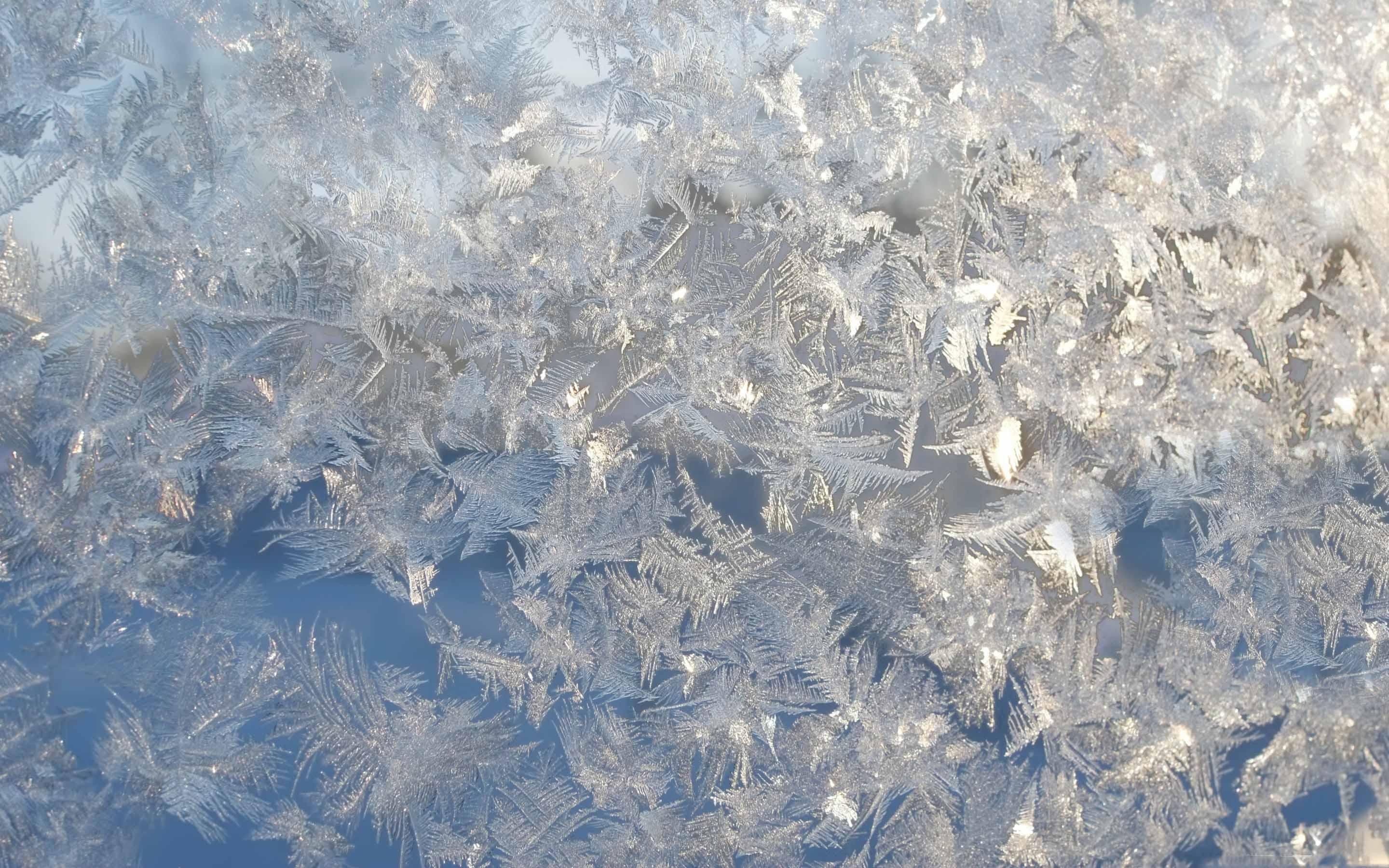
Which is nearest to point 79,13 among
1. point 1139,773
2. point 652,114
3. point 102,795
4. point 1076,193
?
point 652,114

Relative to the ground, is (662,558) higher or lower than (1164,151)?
lower

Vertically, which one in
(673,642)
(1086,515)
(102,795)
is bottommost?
(102,795)

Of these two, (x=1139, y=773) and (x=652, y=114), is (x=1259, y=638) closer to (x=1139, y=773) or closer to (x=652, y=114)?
(x=1139, y=773)

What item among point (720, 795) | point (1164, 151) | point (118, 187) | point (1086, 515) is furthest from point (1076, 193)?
point (118, 187)

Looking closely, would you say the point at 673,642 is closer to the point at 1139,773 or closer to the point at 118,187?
the point at 1139,773

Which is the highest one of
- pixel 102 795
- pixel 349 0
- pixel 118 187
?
pixel 349 0

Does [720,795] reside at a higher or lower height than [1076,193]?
lower

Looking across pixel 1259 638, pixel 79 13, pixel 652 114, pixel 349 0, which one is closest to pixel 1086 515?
pixel 1259 638

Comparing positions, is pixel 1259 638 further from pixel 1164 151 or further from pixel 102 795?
pixel 102 795
